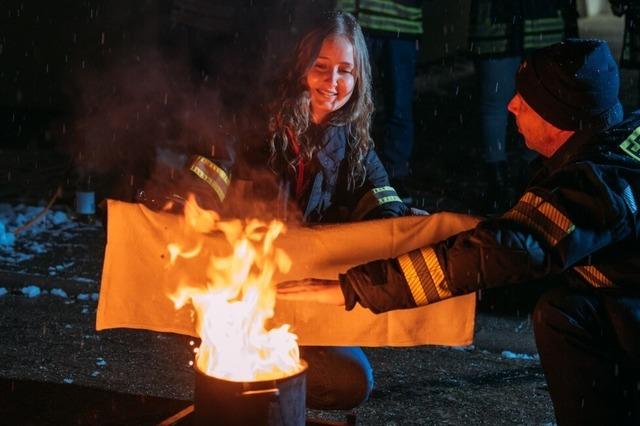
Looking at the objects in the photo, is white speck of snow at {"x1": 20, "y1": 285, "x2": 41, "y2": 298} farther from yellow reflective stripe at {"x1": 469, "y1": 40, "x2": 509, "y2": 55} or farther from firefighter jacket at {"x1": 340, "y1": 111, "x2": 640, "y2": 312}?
yellow reflective stripe at {"x1": 469, "y1": 40, "x2": 509, "y2": 55}

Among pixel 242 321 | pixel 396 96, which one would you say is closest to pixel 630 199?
pixel 242 321

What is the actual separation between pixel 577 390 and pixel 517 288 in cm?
354

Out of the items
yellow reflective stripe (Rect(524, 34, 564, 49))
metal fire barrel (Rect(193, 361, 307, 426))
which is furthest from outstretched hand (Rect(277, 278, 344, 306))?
yellow reflective stripe (Rect(524, 34, 564, 49))

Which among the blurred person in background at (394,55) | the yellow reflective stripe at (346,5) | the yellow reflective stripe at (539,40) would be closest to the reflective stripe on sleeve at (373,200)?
the blurred person in background at (394,55)

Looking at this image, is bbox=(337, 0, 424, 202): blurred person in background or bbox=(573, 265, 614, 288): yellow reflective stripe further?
bbox=(337, 0, 424, 202): blurred person in background

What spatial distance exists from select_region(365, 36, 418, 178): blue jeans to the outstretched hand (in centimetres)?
474

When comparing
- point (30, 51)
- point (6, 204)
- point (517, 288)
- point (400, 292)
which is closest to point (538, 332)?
point (400, 292)

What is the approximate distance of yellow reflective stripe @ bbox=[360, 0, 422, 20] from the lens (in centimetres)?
753

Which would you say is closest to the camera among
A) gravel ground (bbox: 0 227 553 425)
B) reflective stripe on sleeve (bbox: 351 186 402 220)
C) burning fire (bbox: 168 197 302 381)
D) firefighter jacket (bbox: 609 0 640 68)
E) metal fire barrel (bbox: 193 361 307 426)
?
metal fire barrel (bbox: 193 361 307 426)

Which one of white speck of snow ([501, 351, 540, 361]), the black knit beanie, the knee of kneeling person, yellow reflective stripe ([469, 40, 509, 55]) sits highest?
yellow reflective stripe ([469, 40, 509, 55])

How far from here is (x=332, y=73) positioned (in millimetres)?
4133

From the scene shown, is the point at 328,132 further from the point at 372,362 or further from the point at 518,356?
the point at 518,356

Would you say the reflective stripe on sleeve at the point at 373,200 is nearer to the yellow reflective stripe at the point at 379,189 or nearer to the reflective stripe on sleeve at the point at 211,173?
the yellow reflective stripe at the point at 379,189

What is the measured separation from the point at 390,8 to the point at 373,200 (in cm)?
403
